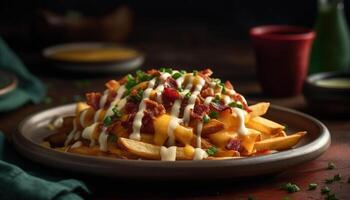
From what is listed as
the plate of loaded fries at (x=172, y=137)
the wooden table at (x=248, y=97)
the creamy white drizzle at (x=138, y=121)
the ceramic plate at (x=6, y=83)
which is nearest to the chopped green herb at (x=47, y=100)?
the wooden table at (x=248, y=97)

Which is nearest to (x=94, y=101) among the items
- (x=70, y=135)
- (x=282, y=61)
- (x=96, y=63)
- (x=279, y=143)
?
(x=70, y=135)

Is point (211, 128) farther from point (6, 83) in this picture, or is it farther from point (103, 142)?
point (6, 83)

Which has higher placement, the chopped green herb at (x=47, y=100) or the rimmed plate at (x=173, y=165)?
→ the rimmed plate at (x=173, y=165)

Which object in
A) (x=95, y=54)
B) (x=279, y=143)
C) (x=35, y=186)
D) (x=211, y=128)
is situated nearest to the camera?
(x=35, y=186)

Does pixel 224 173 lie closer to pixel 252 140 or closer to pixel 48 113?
pixel 252 140

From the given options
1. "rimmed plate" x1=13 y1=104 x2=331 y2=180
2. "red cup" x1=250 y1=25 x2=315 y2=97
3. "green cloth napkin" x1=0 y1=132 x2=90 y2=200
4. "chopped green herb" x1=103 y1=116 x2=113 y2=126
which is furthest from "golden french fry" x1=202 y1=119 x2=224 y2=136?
"red cup" x1=250 y1=25 x2=315 y2=97

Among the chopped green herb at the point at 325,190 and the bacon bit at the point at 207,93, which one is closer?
the chopped green herb at the point at 325,190

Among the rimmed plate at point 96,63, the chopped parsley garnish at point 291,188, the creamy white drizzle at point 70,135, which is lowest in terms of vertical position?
the rimmed plate at point 96,63

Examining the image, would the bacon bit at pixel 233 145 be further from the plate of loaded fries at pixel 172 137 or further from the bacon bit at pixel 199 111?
the bacon bit at pixel 199 111
